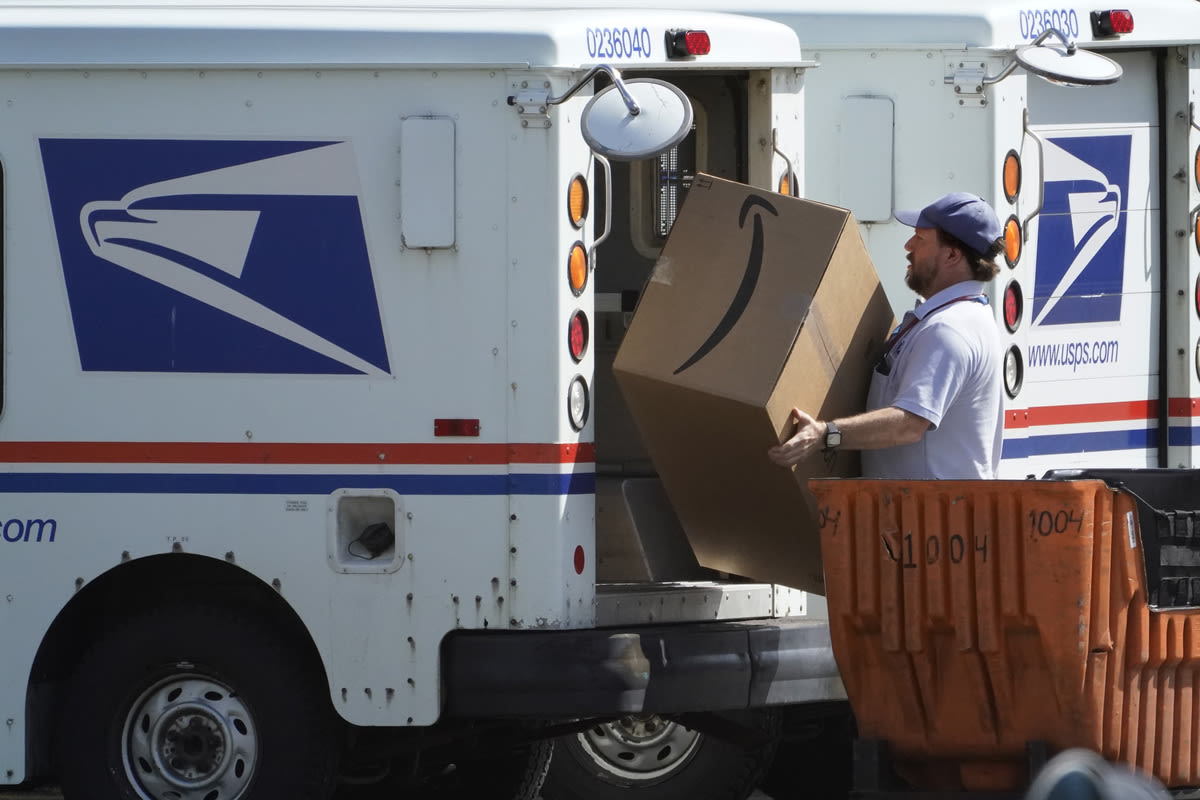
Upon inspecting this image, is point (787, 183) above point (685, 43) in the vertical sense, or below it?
below

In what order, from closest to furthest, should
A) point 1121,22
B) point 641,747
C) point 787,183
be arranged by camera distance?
1. point 787,183
2. point 641,747
3. point 1121,22

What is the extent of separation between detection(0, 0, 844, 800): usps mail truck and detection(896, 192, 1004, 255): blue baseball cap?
878mm

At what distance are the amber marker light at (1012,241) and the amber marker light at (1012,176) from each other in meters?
0.09

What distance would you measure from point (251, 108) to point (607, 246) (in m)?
1.85

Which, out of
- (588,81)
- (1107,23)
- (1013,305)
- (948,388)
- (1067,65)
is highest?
(1107,23)

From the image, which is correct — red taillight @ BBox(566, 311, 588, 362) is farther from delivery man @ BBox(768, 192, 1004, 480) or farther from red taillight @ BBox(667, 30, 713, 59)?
red taillight @ BBox(667, 30, 713, 59)

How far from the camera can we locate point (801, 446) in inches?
208

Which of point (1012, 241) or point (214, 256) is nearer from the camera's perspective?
point (214, 256)

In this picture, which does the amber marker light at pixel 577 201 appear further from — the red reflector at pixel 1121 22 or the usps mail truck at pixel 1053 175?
the red reflector at pixel 1121 22

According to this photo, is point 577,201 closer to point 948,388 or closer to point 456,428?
point 456,428

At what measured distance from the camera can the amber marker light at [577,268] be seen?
545cm

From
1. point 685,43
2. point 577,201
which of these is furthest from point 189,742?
point 685,43

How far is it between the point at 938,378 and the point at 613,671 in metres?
1.18

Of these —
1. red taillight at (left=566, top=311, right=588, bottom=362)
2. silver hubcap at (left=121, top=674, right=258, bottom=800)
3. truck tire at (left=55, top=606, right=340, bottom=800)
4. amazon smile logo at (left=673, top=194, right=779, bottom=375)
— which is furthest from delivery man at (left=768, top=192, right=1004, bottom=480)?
silver hubcap at (left=121, top=674, right=258, bottom=800)
